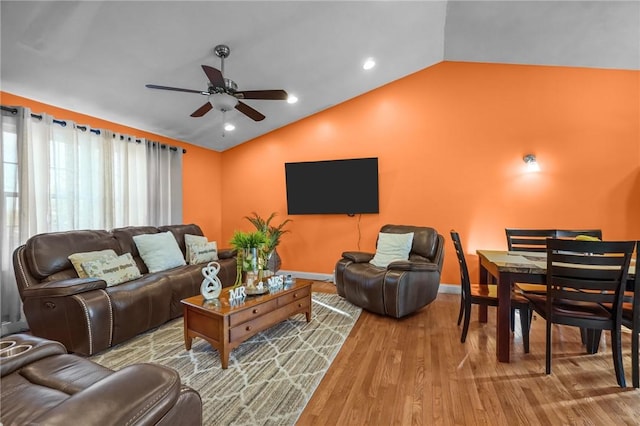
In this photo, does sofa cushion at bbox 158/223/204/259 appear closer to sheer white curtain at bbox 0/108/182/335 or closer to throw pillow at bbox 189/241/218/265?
throw pillow at bbox 189/241/218/265

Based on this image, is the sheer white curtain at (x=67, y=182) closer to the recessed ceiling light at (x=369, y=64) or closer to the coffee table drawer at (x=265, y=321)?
the coffee table drawer at (x=265, y=321)

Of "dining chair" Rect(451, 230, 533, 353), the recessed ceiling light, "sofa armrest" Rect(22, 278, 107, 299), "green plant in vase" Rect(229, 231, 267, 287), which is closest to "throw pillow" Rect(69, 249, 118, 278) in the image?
"sofa armrest" Rect(22, 278, 107, 299)

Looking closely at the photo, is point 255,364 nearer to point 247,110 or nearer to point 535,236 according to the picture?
point 247,110

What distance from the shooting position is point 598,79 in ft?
11.9

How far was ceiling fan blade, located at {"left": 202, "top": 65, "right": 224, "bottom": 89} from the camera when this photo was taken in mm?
2256

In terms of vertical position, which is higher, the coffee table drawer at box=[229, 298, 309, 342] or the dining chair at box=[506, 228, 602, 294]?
the dining chair at box=[506, 228, 602, 294]

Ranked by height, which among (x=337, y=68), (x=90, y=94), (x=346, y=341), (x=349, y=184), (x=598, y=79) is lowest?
(x=346, y=341)

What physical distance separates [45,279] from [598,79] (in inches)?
263

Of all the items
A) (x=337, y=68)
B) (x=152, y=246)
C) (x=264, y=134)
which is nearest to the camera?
(x=152, y=246)

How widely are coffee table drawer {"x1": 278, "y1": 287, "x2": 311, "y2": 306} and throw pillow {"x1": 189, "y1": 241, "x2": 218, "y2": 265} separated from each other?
5.39 feet

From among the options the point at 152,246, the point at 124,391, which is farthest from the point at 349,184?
the point at 124,391

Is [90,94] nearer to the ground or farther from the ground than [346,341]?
farther from the ground

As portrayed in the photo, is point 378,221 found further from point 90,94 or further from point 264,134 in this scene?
point 90,94

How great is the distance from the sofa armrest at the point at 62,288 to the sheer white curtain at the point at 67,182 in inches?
29.2
